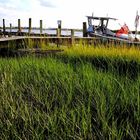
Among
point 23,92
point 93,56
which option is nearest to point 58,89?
point 23,92

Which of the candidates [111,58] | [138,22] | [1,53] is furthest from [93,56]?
[138,22]

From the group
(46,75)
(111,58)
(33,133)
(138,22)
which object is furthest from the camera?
(138,22)

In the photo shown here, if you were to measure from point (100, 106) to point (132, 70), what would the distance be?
3.70 m

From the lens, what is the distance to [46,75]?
19.9ft

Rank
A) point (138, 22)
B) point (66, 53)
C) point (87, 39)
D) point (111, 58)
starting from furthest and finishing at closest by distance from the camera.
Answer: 1. point (138, 22)
2. point (87, 39)
3. point (66, 53)
4. point (111, 58)

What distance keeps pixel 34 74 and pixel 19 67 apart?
71cm

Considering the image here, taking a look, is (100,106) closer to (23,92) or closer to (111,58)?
(23,92)

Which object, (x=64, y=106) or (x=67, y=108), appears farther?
(x=64, y=106)

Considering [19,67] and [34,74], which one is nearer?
[34,74]

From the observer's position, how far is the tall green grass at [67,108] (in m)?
3.37

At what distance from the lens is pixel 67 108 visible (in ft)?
13.1

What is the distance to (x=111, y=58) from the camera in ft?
27.0

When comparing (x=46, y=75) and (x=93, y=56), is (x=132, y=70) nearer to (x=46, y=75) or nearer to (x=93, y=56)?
(x=93, y=56)

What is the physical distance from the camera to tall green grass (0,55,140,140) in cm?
337
